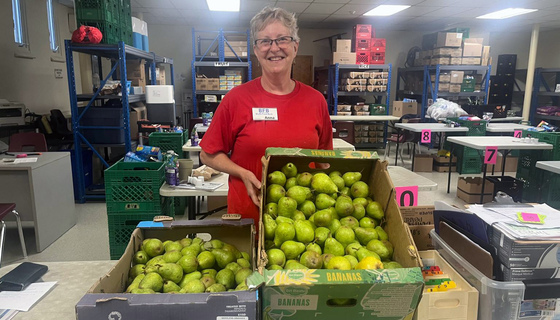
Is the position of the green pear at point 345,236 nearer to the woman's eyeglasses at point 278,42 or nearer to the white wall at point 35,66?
the woman's eyeglasses at point 278,42

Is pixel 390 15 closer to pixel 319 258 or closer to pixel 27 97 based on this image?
pixel 27 97

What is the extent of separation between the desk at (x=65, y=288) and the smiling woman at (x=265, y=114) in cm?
61

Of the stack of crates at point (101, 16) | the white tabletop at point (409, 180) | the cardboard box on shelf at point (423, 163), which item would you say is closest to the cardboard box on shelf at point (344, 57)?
the cardboard box on shelf at point (423, 163)

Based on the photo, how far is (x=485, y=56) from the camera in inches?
327

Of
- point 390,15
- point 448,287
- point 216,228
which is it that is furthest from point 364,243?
point 390,15

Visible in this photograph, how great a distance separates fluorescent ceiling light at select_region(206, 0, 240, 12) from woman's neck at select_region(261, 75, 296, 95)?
5706mm

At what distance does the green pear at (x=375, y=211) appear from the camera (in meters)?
1.20

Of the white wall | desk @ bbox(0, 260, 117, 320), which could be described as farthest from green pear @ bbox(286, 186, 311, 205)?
the white wall

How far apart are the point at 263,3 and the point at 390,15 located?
9.49ft

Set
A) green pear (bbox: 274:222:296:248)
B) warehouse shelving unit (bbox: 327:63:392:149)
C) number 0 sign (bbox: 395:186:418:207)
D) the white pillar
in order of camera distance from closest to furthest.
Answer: green pear (bbox: 274:222:296:248), number 0 sign (bbox: 395:186:418:207), warehouse shelving unit (bbox: 327:63:392:149), the white pillar

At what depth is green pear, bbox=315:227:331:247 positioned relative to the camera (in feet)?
3.61

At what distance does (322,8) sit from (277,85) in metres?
6.29

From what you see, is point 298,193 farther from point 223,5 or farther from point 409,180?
point 223,5

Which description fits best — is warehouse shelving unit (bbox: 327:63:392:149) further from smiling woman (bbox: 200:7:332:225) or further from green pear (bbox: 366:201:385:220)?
green pear (bbox: 366:201:385:220)
